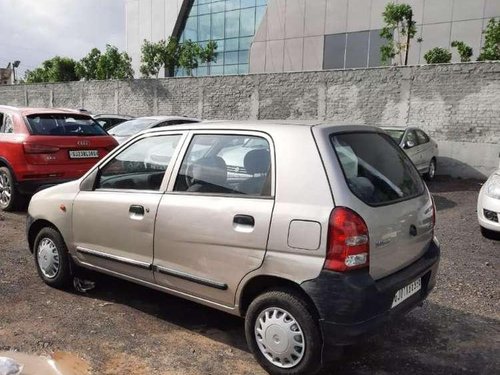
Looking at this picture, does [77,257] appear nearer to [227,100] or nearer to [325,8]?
[227,100]

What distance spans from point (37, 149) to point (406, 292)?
225 inches

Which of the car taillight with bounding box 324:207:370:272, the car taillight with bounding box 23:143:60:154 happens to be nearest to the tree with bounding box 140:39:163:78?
the car taillight with bounding box 23:143:60:154

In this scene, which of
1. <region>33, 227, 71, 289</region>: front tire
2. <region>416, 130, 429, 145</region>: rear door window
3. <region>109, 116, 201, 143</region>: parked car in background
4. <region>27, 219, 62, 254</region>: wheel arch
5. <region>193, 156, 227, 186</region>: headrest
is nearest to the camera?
<region>193, 156, 227, 186</region>: headrest

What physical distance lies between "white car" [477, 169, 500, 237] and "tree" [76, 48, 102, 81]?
25.1m

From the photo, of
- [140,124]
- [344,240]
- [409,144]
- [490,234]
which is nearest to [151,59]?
[140,124]

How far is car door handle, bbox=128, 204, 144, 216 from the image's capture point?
356cm

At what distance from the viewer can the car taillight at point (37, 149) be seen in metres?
6.86

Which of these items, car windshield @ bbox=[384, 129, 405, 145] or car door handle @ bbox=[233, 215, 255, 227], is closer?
car door handle @ bbox=[233, 215, 255, 227]

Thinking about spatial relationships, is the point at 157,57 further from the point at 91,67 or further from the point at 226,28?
the point at 226,28

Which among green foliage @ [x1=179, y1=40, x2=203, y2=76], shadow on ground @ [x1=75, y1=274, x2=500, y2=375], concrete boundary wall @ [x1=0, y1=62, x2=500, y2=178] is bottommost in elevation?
shadow on ground @ [x1=75, y1=274, x2=500, y2=375]

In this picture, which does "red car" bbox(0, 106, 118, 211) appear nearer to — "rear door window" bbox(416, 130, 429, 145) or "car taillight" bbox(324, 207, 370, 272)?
"car taillight" bbox(324, 207, 370, 272)

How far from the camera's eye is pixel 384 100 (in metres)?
12.9

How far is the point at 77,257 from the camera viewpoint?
414 centimetres

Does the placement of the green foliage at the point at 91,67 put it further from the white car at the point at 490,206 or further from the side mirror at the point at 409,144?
the white car at the point at 490,206
